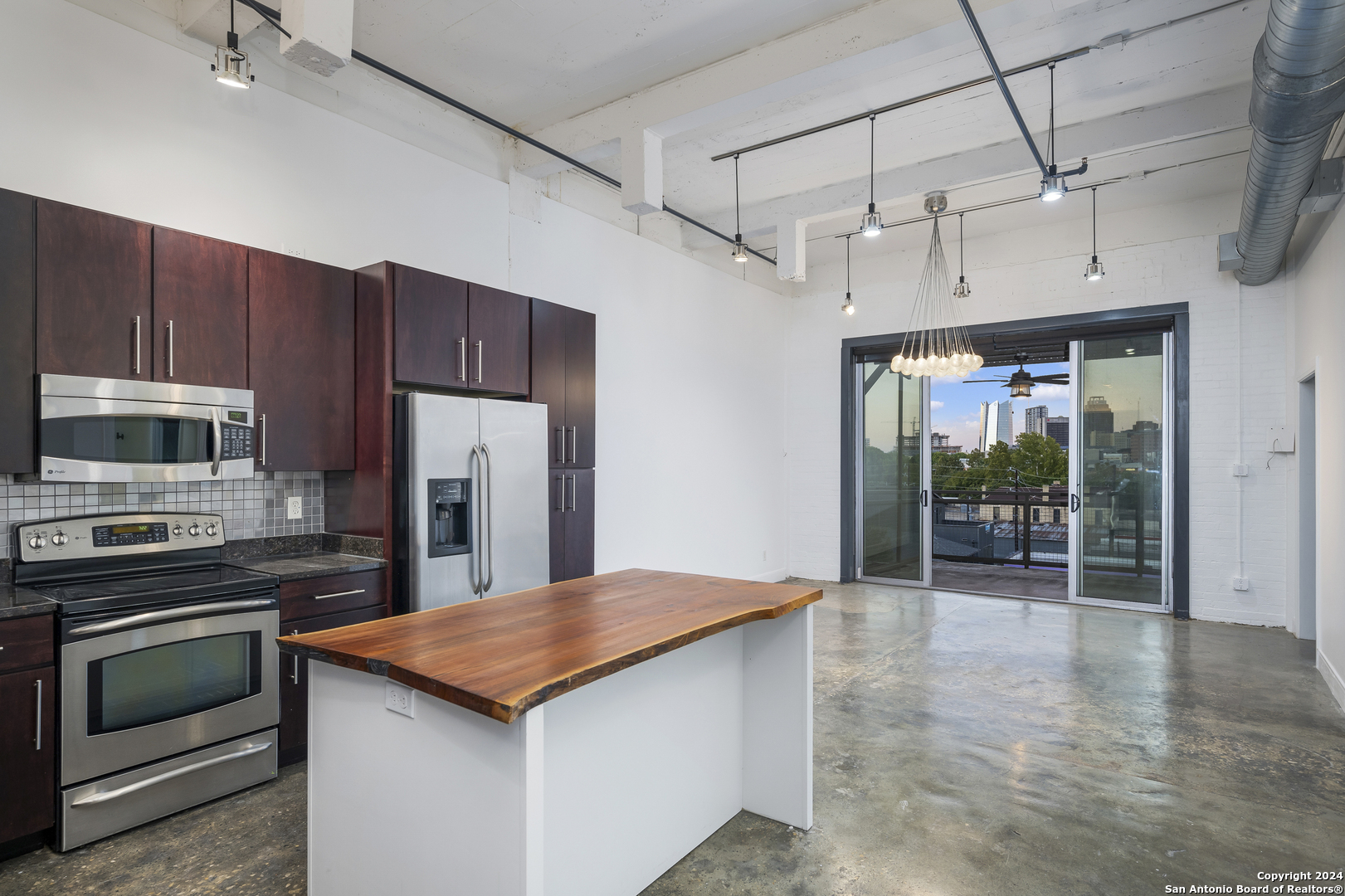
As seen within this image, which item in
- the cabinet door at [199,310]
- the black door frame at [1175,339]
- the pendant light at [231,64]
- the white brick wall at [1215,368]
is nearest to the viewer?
the pendant light at [231,64]

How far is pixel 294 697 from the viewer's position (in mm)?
3076

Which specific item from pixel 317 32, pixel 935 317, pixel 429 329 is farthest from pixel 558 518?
pixel 935 317

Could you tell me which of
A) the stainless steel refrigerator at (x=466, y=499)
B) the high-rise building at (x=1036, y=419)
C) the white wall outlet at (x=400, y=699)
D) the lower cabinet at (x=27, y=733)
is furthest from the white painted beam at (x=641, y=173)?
the high-rise building at (x=1036, y=419)

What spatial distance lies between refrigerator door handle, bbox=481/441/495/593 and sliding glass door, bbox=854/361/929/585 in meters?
5.03

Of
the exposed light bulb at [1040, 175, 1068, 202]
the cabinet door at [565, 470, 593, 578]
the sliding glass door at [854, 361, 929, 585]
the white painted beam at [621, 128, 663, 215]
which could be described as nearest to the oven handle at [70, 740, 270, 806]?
the cabinet door at [565, 470, 593, 578]

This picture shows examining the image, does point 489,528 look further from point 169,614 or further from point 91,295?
point 91,295

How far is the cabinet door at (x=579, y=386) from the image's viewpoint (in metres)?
4.44

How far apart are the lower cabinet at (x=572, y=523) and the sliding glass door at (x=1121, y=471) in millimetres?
4787

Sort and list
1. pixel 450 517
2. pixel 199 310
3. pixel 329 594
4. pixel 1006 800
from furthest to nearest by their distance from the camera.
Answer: pixel 450 517 < pixel 329 594 < pixel 199 310 < pixel 1006 800

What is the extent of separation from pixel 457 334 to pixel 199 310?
1.14 meters

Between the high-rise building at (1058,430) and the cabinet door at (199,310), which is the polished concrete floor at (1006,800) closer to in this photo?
the cabinet door at (199,310)

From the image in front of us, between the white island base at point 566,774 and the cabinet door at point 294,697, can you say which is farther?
the cabinet door at point 294,697

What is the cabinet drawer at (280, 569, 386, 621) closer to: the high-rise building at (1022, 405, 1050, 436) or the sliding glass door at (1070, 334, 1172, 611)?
the sliding glass door at (1070, 334, 1172, 611)

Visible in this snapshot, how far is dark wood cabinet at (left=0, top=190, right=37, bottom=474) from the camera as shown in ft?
8.15
